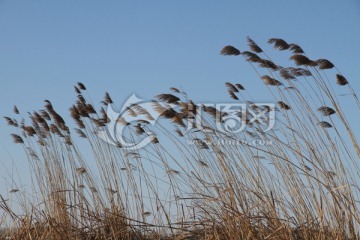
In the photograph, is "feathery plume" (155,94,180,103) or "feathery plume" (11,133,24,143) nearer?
"feathery plume" (155,94,180,103)

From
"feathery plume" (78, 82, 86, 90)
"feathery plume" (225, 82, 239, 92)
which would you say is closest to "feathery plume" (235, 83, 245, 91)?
"feathery plume" (225, 82, 239, 92)

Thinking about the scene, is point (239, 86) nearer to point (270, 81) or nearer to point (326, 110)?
point (270, 81)

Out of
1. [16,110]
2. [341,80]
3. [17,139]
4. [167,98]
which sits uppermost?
[16,110]

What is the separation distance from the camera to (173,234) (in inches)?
180

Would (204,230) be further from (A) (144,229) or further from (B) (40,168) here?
(B) (40,168)

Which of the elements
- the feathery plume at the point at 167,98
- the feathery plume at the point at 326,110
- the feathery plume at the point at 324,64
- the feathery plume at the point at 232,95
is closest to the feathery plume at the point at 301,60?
the feathery plume at the point at 324,64

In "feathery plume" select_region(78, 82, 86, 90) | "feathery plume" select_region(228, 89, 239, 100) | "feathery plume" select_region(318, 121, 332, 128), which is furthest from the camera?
"feathery plume" select_region(78, 82, 86, 90)

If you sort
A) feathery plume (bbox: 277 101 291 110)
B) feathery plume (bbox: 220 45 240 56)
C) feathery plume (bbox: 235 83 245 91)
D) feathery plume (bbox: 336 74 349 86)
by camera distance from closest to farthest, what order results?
feathery plume (bbox: 336 74 349 86)
feathery plume (bbox: 220 45 240 56)
feathery plume (bbox: 277 101 291 110)
feathery plume (bbox: 235 83 245 91)

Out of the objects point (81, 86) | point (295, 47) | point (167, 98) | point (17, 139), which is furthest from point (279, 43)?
point (17, 139)

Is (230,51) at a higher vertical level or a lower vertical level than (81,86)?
lower

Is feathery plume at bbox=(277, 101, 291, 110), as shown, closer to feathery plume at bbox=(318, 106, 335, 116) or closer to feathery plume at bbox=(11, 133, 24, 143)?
feathery plume at bbox=(318, 106, 335, 116)

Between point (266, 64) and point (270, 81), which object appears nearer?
point (266, 64)

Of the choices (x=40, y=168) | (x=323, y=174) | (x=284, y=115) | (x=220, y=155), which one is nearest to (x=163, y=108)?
(x=220, y=155)

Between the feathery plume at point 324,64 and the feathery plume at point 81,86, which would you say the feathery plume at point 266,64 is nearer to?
the feathery plume at point 324,64
